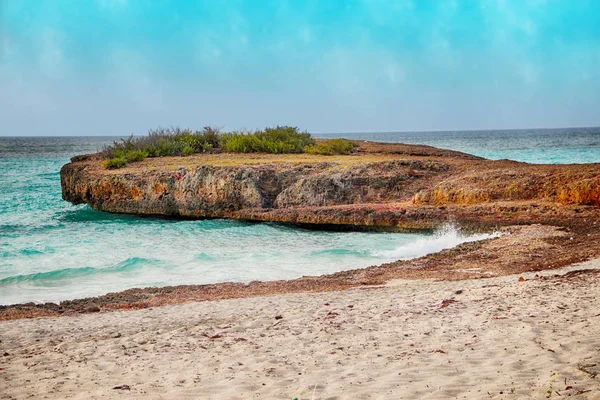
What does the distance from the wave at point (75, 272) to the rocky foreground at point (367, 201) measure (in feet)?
10.6

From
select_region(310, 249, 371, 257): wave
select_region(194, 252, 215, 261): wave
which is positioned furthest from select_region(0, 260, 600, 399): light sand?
select_region(194, 252, 215, 261): wave

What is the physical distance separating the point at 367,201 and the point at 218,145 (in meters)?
12.3

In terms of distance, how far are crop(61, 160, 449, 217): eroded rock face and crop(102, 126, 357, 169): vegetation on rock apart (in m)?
3.19

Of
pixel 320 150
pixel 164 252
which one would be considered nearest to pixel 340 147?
pixel 320 150

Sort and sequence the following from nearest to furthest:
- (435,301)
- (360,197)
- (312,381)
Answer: (312,381)
(435,301)
(360,197)

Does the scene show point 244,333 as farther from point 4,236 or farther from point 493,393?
point 4,236

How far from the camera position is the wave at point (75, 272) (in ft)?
42.4

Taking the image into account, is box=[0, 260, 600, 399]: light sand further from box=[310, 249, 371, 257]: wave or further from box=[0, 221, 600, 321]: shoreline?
box=[310, 249, 371, 257]: wave

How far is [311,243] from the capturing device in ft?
53.2

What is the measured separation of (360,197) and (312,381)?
14.4m

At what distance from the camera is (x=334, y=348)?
6512mm

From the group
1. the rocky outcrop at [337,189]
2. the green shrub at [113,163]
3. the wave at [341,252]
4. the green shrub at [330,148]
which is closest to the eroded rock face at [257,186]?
the rocky outcrop at [337,189]

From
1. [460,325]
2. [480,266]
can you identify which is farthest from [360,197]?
[460,325]

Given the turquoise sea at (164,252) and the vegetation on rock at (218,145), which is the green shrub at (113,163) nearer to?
the vegetation on rock at (218,145)
